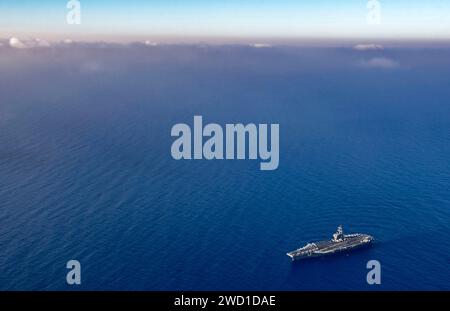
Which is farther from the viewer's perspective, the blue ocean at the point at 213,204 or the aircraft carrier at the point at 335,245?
the aircraft carrier at the point at 335,245

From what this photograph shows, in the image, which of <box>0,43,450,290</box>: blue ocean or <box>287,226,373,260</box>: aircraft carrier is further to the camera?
<box>287,226,373,260</box>: aircraft carrier

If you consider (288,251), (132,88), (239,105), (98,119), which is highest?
(132,88)

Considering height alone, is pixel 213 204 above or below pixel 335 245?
above

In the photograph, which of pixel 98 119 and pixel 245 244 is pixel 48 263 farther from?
pixel 98 119

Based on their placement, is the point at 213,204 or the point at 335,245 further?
the point at 213,204

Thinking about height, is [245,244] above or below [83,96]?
below

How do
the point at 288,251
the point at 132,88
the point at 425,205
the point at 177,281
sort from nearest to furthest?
the point at 177,281
the point at 288,251
the point at 425,205
the point at 132,88

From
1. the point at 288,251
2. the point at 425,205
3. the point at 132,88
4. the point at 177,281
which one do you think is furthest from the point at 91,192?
the point at 132,88
